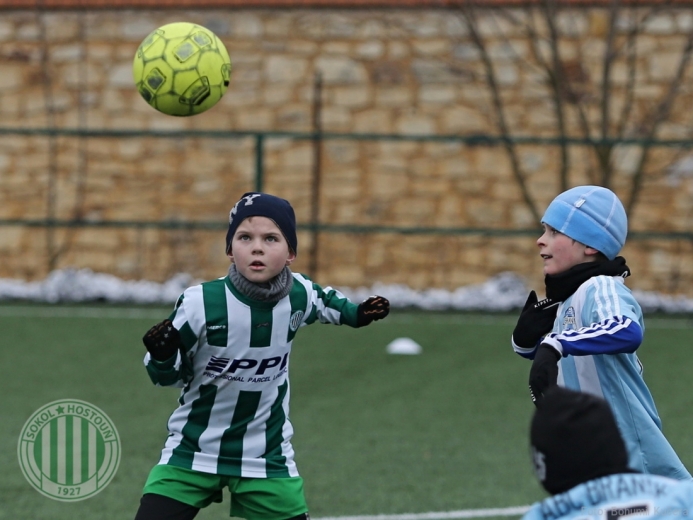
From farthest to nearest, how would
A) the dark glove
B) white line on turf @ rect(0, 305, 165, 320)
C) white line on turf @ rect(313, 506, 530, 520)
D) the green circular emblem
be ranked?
white line on turf @ rect(0, 305, 165, 320) < the green circular emblem < white line on turf @ rect(313, 506, 530, 520) < the dark glove

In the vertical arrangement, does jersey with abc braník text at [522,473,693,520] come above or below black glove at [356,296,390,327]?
above

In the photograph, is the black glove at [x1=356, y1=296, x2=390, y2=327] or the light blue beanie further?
the black glove at [x1=356, y1=296, x2=390, y2=327]

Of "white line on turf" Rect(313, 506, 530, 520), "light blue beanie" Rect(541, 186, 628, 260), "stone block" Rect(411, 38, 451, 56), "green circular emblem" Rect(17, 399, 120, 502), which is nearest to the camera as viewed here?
"light blue beanie" Rect(541, 186, 628, 260)

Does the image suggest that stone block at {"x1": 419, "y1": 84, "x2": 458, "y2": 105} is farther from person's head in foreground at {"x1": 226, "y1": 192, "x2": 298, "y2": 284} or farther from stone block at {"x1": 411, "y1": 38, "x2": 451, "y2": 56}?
person's head in foreground at {"x1": 226, "y1": 192, "x2": 298, "y2": 284}

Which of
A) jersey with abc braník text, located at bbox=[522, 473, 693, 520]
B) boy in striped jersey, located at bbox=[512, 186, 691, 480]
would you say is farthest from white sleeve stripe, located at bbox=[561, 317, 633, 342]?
jersey with abc braník text, located at bbox=[522, 473, 693, 520]

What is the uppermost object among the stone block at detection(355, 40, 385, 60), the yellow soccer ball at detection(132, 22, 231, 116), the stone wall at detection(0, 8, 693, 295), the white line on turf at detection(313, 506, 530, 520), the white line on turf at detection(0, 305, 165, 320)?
the yellow soccer ball at detection(132, 22, 231, 116)

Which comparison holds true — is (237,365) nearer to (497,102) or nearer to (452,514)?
(452,514)

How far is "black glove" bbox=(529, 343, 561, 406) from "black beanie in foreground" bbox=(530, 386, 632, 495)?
108 centimetres

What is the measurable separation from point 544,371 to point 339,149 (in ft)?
33.0

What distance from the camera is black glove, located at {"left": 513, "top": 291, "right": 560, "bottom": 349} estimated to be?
4.31m

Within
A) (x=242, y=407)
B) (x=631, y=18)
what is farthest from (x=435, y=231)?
(x=242, y=407)

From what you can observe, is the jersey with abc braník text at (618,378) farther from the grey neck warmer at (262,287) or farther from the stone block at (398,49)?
the stone block at (398,49)

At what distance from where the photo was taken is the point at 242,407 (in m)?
4.41

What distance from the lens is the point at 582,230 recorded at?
167 inches
